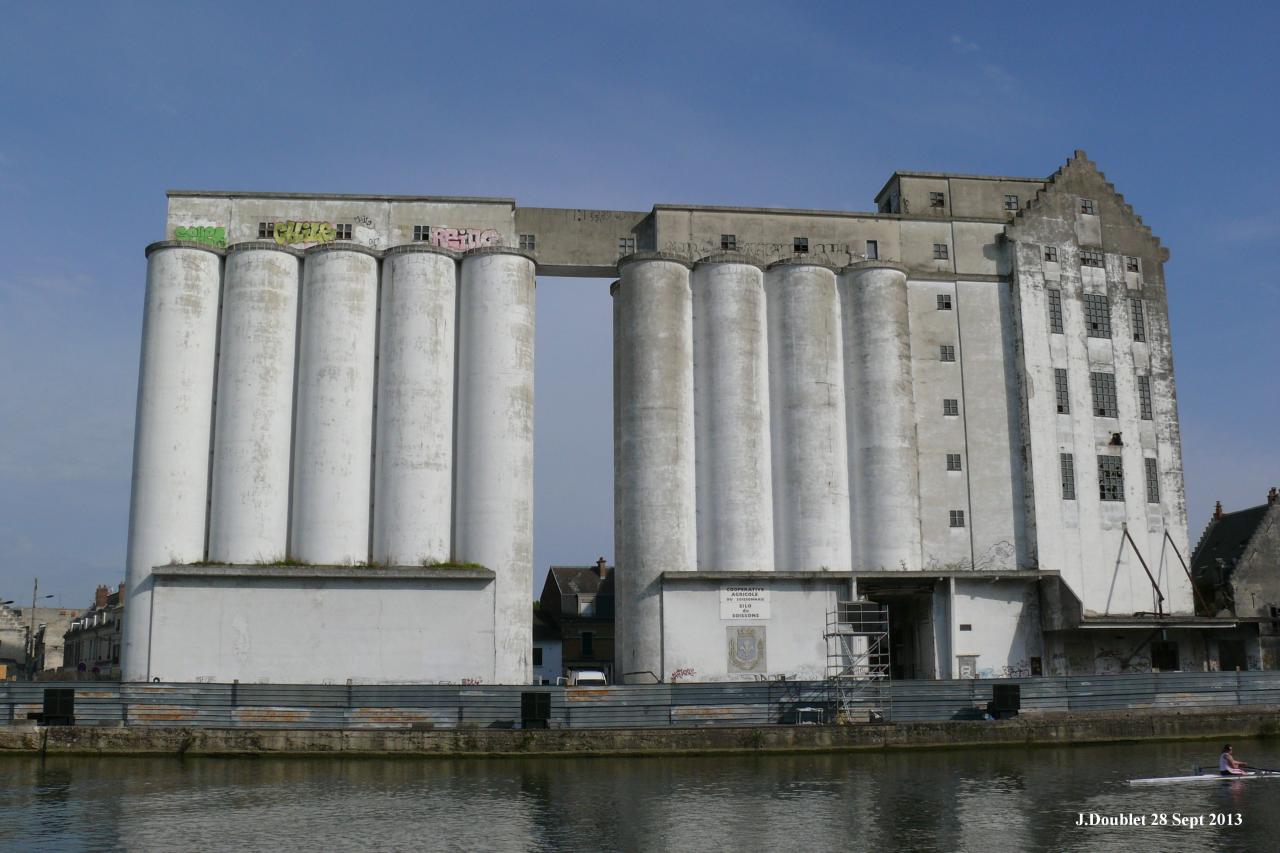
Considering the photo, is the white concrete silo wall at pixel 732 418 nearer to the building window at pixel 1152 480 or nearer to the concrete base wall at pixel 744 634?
the concrete base wall at pixel 744 634

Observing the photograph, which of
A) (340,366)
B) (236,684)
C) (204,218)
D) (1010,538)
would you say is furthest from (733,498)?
(204,218)

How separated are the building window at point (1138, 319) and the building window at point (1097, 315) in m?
1.31

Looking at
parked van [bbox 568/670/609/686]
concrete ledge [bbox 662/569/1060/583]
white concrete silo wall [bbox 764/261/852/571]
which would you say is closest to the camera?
concrete ledge [bbox 662/569/1060/583]

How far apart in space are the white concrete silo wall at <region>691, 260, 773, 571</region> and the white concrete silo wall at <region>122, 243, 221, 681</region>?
21.1m

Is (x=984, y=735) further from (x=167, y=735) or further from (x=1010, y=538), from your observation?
(x=167, y=735)

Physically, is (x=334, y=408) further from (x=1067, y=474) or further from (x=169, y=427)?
(x=1067, y=474)

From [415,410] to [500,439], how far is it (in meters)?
3.79

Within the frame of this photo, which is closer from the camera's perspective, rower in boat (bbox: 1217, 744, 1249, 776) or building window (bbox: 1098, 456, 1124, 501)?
rower in boat (bbox: 1217, 744, 1249, 776)

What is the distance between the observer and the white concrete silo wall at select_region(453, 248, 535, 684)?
50219mm

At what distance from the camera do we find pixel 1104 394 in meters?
55.6

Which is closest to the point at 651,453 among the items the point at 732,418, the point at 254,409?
the point at 732,418

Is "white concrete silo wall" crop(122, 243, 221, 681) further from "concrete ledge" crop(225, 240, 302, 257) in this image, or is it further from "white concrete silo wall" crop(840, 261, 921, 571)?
"white concrete silo wall" crop(840, 261, 921, 571)

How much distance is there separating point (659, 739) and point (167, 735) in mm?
16825

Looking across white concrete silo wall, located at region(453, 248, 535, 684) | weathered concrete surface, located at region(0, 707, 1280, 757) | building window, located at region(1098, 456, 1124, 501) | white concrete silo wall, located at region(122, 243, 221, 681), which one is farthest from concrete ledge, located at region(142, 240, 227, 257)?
building window, located at region(1098, 456, 1124, 501)
